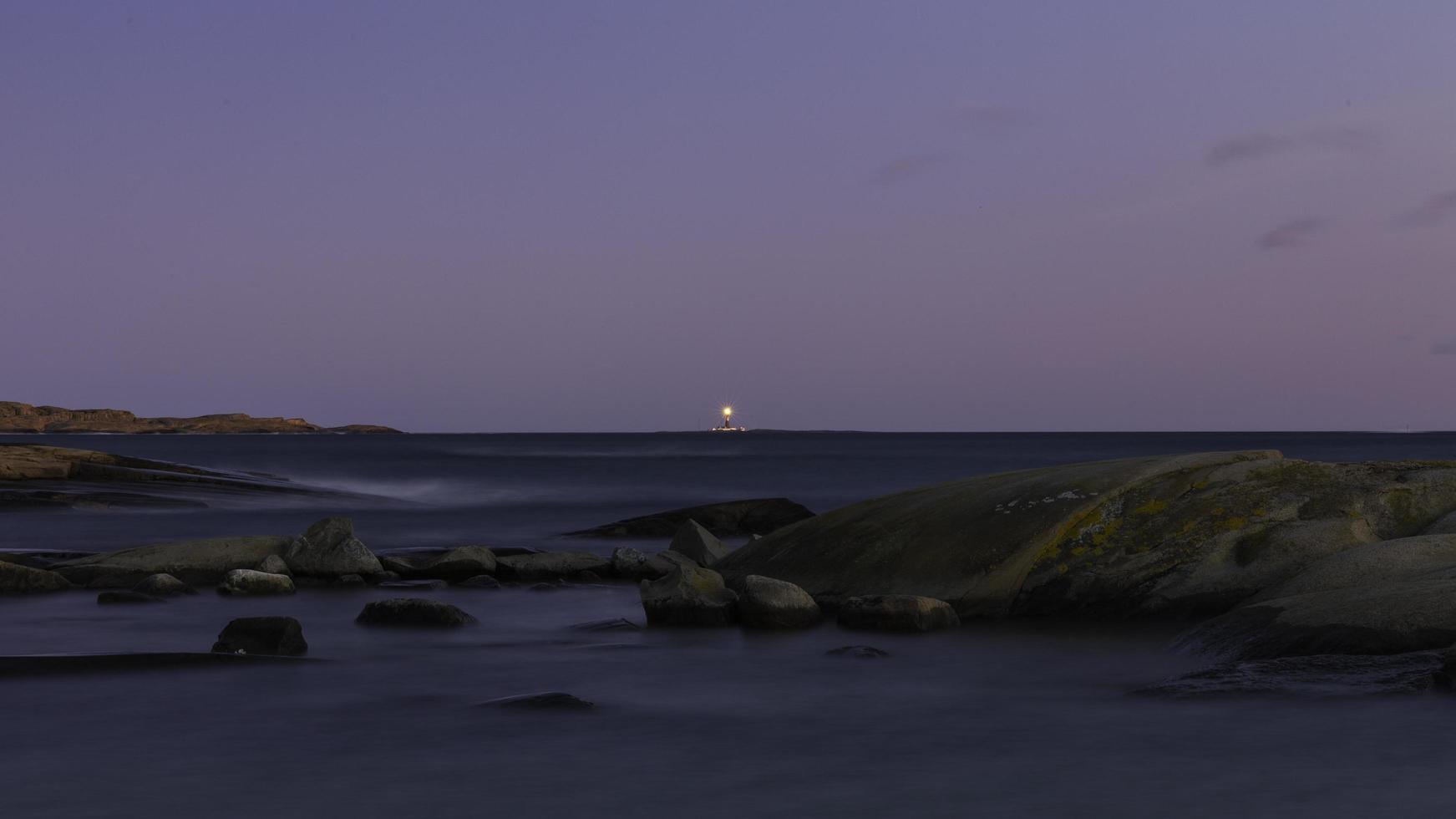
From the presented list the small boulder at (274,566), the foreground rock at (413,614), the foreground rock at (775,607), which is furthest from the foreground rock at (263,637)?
the small boulder at (274,566)

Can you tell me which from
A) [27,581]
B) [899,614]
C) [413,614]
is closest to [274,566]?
[27,581]

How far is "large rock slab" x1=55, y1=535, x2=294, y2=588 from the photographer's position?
17.5 metres

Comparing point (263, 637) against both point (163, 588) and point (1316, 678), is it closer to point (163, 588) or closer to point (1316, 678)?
point (163, 588)

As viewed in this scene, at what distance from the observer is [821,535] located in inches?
609

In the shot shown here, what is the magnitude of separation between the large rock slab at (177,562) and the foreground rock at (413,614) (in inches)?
187

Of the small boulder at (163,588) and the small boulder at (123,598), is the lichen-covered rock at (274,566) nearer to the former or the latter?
the small boulder at (163,588)

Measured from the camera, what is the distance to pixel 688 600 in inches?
528

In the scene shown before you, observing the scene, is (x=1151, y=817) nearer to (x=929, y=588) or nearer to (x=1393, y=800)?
(x=1393, y=800)

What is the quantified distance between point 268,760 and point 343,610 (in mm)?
7465

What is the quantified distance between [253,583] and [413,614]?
3.99 metres

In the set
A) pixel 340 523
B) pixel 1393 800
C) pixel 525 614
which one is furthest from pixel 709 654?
pixel 340 523

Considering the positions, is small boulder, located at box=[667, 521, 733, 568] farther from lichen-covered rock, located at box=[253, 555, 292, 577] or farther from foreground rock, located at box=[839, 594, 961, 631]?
foreground rock, located at box=[839, 594, 961, 631]

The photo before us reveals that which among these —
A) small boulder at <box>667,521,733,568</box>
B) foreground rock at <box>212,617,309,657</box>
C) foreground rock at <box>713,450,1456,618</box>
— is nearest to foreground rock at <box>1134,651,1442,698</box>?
foreground rock at <box>713,450,1456,618</box>

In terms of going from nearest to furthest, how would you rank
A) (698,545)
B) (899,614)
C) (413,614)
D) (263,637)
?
(263,637) → (899,614) → (413,614) → (698,545)
